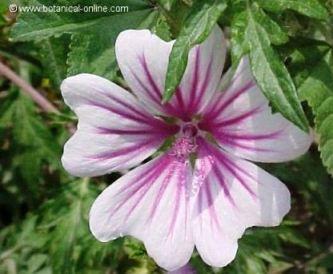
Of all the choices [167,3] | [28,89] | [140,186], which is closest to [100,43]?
[167,3]

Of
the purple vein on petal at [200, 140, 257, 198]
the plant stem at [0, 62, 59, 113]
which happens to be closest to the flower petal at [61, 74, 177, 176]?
the purple vein on petal at [200, 140, 257, 198]

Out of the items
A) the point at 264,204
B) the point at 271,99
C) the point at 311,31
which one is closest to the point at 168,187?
the point at 264,204

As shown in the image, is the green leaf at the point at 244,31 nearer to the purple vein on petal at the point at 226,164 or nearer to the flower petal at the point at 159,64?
the flower petal at the point at 159,64

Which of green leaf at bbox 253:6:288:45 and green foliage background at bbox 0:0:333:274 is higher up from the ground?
green leaf at bbox 253:6:288:45

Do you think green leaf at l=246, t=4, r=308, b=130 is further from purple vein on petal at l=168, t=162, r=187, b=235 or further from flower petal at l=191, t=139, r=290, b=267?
purple vein on petal at l=168, t=162, r=187, b=235

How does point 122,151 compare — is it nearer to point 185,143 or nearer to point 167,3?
point 185,143

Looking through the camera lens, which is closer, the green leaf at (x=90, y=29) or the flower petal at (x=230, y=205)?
the flower petal at (x=230, y=205)

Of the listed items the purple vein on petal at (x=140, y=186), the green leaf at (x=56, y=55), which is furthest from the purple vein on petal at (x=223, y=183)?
the green leaf at (x=56, y=55)
